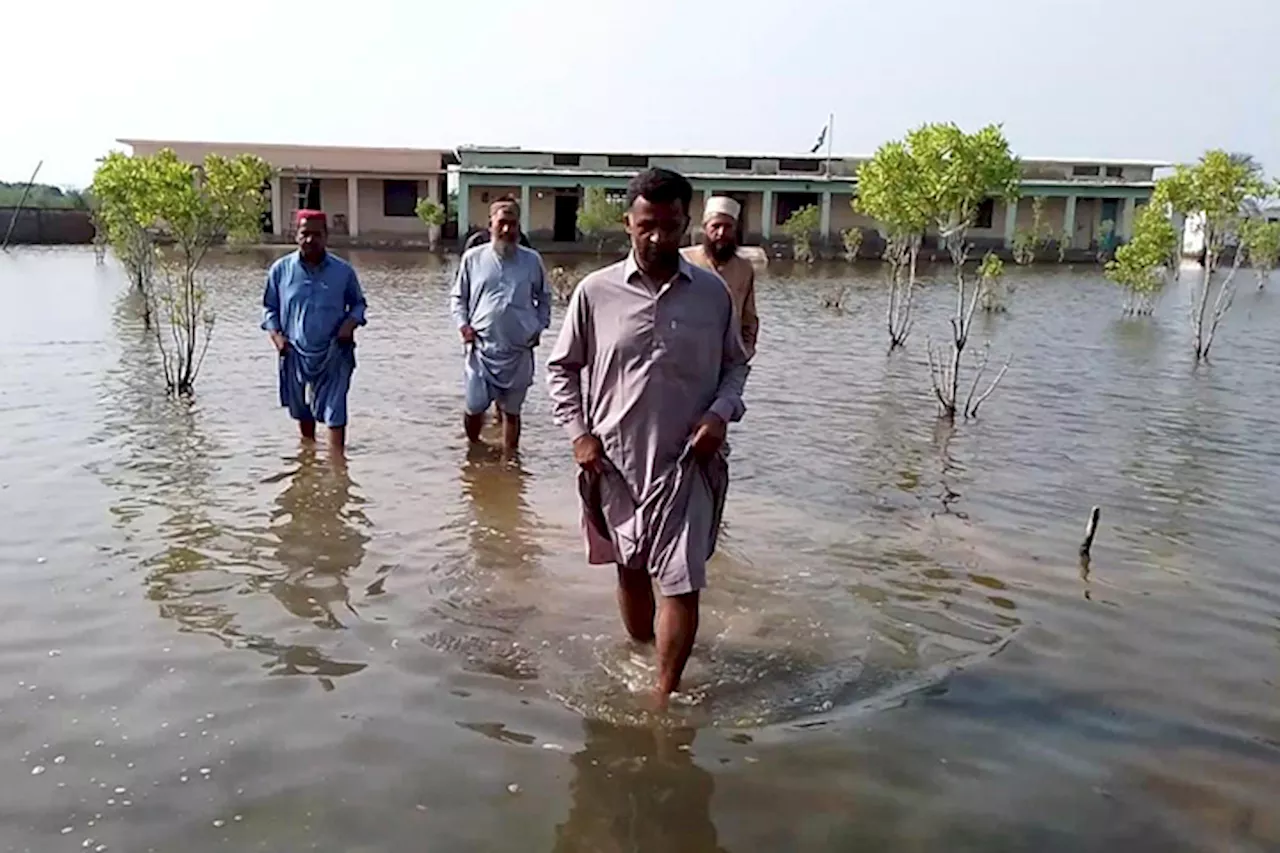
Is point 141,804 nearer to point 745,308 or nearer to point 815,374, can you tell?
point 745,308

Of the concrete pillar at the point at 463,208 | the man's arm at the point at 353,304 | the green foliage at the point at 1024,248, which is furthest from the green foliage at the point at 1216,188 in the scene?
the concrete pillar at the point at 463,208

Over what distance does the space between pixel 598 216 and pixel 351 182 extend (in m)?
9.76

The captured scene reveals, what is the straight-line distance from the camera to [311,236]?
22.2 ft

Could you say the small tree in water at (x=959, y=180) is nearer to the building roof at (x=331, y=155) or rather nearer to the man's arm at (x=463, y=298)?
the man's arm at (x=463, y=298)

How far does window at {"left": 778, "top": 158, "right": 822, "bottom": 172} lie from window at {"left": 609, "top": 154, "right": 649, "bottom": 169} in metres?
5.62

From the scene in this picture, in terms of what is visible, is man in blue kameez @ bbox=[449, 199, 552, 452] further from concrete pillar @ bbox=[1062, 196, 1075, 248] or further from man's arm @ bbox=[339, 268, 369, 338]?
concrete pillar @ bbox=[1062, 196, 1075, 248]

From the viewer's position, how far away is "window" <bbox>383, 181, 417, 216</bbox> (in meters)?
42.2

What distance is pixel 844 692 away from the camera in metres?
4.07

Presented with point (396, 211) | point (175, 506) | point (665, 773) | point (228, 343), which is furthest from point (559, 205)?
point (665, 773)

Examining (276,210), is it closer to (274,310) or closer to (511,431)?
(511,431)

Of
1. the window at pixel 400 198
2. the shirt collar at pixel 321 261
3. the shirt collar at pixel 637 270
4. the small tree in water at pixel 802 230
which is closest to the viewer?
the shirt collar at pixel 637 270

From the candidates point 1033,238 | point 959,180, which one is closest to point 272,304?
point 959,180

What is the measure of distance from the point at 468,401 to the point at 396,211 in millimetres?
36523

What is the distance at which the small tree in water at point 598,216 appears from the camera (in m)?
37.8
